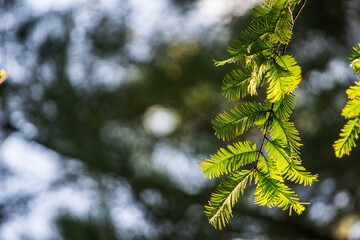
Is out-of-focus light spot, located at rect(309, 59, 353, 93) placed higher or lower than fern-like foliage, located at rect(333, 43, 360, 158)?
higher

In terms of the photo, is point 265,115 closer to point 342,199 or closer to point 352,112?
point 352,112

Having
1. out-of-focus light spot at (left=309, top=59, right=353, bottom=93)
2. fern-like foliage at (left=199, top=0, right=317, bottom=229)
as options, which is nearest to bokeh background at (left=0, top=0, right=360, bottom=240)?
out-of-focus light spot at (left=309, top=59, right=353, bottom=93)

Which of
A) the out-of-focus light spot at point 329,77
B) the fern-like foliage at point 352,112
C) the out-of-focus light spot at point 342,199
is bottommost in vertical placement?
the fern-like foliage at point 352,112

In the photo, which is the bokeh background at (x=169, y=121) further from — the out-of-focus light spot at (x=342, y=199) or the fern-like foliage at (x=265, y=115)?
the fern-like foliage at (x=265, y=115)

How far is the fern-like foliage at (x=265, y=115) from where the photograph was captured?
33cm

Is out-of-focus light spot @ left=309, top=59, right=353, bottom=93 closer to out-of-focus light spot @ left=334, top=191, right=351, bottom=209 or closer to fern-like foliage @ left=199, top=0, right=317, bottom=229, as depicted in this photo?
out-of-focus light spot @ left=334, top=191, right=351, bottom=209

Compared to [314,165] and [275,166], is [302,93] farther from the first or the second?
[275,166]

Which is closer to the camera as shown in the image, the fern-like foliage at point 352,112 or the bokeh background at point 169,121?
the fern-like foliage at point 352,112

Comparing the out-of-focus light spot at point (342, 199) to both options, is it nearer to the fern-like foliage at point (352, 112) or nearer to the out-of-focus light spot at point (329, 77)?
the out-of-focus light spot at point (329, 77)

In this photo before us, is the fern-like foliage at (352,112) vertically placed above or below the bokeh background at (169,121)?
below

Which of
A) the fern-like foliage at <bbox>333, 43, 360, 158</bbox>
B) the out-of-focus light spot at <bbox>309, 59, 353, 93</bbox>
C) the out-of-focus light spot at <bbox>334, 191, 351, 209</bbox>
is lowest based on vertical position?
the fern-like foliage at <bbox>333, 43, 360, 158</bbox>

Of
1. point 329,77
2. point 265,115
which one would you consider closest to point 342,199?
point 329,77

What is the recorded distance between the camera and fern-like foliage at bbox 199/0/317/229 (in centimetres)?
33

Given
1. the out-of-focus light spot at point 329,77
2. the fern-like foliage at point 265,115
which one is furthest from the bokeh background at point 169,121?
the fern-like foliage at point 265,115
